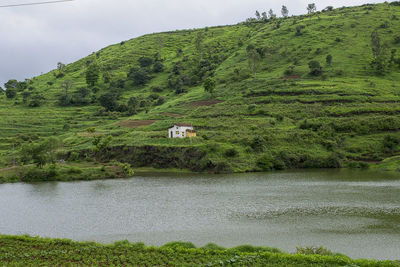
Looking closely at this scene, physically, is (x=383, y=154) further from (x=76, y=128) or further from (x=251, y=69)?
(x=76, y=128)

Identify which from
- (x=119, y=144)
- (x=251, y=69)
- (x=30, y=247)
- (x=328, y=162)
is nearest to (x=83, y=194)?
(x=30, y=247)

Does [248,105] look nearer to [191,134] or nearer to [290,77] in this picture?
[191,134]

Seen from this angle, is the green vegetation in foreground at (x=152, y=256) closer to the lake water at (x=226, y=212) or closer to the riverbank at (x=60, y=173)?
the lake water at (x=226, y=212)

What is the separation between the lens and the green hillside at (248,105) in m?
84.6

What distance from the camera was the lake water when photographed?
30.8 metres

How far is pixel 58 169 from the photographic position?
75438mm

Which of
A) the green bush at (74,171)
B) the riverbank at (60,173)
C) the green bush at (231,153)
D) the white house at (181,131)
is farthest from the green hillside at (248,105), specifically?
the green bush at (74,171)

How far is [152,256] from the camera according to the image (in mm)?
24531

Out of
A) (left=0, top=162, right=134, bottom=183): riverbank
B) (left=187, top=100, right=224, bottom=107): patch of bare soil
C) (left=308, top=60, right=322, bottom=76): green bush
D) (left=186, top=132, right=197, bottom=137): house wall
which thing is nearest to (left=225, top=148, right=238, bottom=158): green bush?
(left=186, top=132, right=197, bottom=137): house wall

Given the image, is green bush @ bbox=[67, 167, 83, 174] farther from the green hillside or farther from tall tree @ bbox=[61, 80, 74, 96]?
tall tree @ bbox=[61, 80, 74, 96]

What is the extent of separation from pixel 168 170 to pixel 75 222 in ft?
151

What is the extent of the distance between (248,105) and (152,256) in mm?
91447

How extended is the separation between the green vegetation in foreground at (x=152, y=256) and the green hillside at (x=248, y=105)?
5374 cm

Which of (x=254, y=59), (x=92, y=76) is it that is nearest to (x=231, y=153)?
(x=254, y=59)
